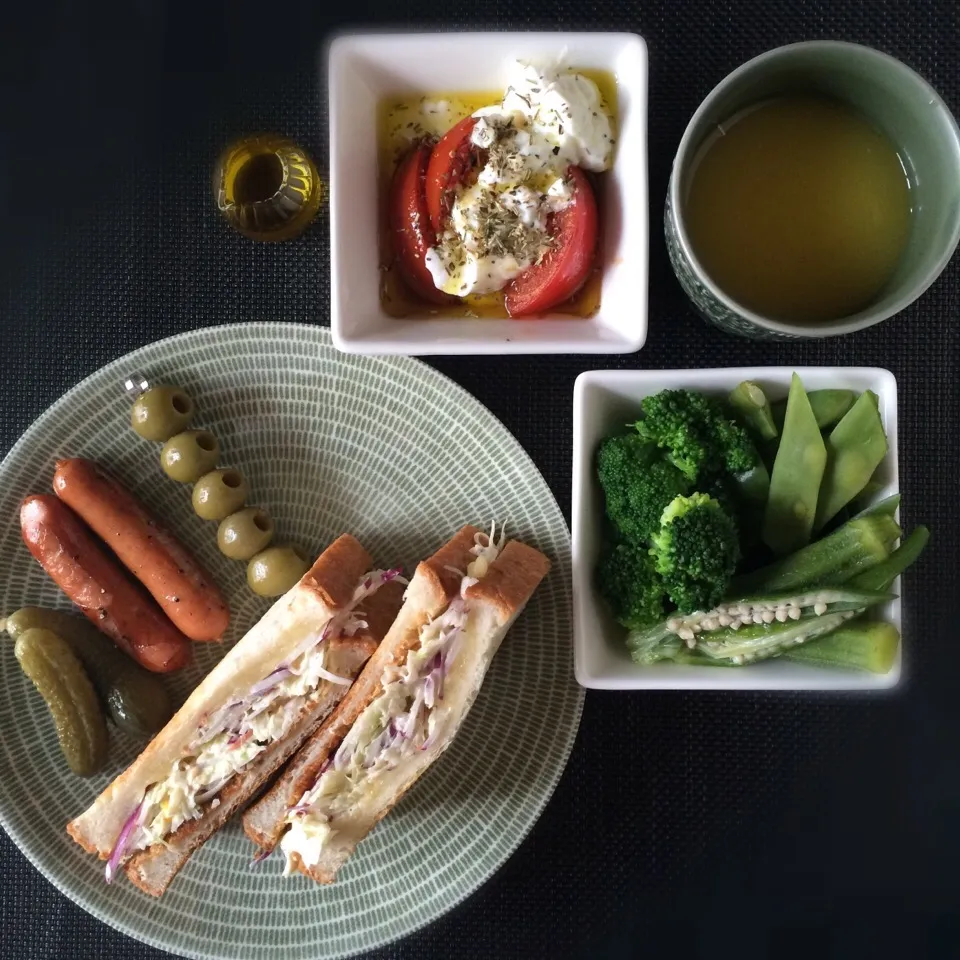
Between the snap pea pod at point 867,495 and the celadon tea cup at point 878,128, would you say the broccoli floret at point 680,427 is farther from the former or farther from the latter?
the snap pea pod at point 867,495

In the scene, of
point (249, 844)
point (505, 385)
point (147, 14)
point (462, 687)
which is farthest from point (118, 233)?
point (249, 844)

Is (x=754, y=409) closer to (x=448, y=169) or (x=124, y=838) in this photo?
(x=448, y=169)

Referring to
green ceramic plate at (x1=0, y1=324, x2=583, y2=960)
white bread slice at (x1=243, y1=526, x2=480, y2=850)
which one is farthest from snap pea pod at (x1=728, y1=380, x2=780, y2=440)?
white bread slice at (x1=243, y1=526, x2=480, y2=850)

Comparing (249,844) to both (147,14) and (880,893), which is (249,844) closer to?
(880,893)

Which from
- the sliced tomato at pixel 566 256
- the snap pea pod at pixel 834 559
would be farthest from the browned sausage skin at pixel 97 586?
the snap pea pod at pixel 834 559

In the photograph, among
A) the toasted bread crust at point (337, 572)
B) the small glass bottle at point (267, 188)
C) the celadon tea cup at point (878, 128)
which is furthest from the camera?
the small glass bottle at point (267, 188)

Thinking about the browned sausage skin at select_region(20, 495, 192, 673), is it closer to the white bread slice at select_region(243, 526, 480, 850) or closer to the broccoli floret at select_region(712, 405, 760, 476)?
the white bread slice at select_region(243, 526, 480, 850)
